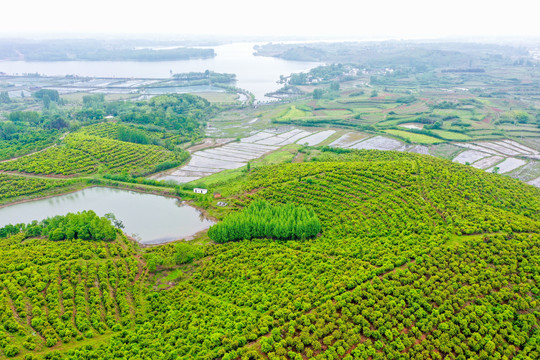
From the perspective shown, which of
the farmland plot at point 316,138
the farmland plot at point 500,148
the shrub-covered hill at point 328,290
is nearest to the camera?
the shrub-covered hill at point 328,290

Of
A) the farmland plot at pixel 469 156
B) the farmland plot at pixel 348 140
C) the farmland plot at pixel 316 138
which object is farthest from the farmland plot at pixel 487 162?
the farmland plot at pixel 316 138

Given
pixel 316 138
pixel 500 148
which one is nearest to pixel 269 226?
pixel 316 138

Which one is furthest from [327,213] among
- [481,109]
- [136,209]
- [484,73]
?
[484,73]

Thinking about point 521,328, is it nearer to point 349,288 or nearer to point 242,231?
point 349,288

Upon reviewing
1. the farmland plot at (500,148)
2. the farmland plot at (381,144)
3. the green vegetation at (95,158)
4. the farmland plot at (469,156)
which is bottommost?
the farmland plot at (469,156)

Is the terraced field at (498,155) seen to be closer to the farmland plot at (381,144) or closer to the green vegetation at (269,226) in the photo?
the farmland plot at (381,144)

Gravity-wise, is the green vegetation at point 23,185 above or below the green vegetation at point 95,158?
below

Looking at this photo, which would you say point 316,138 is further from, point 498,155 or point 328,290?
point 328,290
